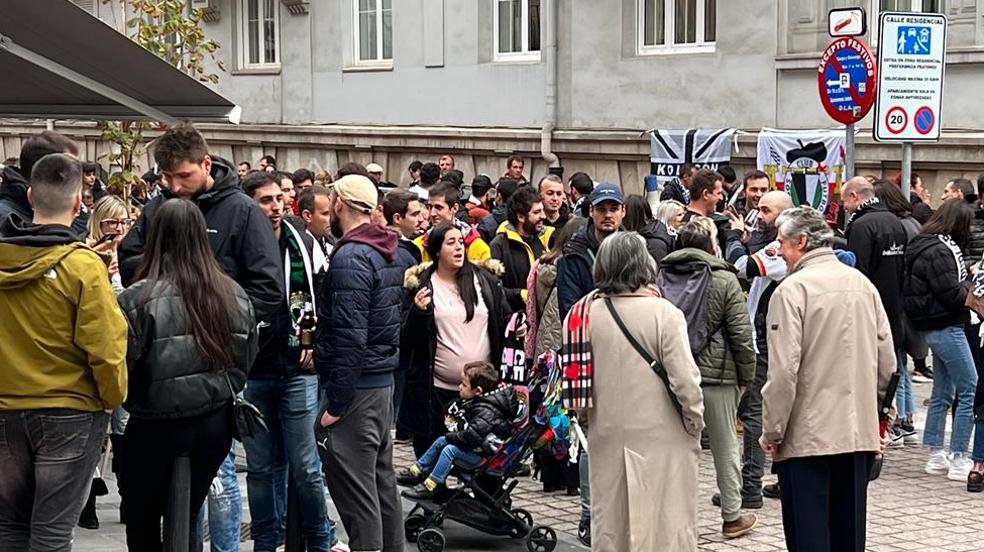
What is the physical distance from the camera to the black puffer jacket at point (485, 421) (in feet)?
29.4

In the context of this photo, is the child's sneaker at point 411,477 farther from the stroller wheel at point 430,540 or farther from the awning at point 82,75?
the awning at point 82,75

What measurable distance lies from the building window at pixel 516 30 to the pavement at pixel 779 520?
13047 mm

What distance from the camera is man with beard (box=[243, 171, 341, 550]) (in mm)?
7934

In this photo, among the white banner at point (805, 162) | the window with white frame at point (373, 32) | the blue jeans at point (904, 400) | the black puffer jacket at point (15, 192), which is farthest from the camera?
the window with white frame at point (373, 32)

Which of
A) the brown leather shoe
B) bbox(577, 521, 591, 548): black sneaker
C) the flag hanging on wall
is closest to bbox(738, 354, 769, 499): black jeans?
the brown leather shoe

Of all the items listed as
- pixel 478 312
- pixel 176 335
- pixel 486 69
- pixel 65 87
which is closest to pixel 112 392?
pixel 176 335

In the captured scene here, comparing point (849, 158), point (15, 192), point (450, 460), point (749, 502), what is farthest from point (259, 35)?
point (15, 192)

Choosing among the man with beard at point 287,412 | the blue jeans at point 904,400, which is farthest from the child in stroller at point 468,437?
the blue jeans at point 904,400

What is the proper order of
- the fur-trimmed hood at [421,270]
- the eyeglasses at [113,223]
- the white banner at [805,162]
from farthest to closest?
the white banner at [805,162] < the eyeglasses at [113,223] < the fur-trimmed hood at [421,270]

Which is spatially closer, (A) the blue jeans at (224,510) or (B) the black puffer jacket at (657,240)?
(A) the blue jeans at (224,510)

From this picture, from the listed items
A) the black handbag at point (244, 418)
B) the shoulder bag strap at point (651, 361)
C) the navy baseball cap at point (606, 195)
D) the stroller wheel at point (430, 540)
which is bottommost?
the stroller wheel at point (430, 540)

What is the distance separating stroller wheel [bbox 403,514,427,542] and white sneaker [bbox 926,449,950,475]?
4.10 metres

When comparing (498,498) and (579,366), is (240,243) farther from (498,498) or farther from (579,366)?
(498,498)

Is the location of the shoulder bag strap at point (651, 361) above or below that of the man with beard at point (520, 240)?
below
